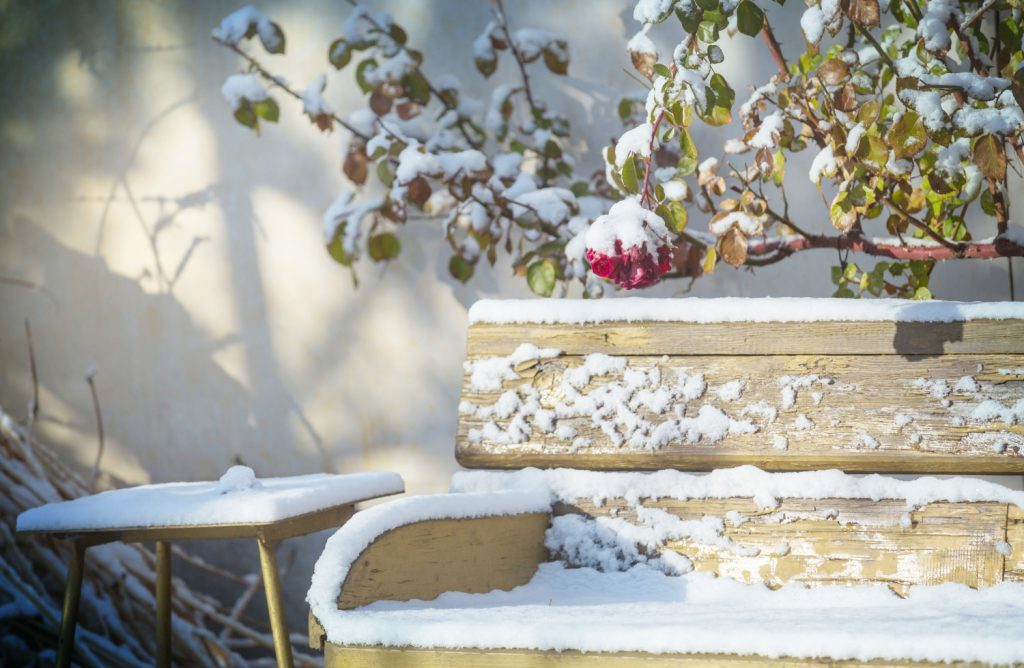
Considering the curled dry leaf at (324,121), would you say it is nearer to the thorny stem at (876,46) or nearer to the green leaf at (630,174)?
the green leaf at (630,174)

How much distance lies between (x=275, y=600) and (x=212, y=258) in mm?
1216

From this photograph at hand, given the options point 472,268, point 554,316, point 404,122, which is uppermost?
point 404,122

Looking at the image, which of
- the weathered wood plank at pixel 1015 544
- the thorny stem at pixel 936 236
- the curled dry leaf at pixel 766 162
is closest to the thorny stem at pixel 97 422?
the curled dry leaf at pixel 766 162

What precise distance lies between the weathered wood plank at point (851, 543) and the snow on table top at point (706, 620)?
21mm

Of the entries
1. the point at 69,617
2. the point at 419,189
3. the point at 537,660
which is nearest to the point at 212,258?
the point at 419,189

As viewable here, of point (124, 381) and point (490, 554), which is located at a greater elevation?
point (124, 381)

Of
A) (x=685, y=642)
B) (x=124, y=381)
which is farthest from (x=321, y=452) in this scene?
(x=685, y=642)

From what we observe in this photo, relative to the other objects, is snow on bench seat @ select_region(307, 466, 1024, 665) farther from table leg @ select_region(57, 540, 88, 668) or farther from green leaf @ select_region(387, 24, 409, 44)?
green leaf @ select_region(387, 24, 409, 44)

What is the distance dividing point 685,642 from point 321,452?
154cm

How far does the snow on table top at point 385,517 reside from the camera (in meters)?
0.83

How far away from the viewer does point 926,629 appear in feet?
2.33

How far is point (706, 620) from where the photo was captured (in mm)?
781

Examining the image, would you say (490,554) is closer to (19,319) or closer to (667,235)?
(667,235)

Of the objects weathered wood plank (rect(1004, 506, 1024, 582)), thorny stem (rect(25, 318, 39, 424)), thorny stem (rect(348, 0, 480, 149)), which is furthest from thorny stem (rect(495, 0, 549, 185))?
thorny stem (rect(25, 318, 39, 424))
